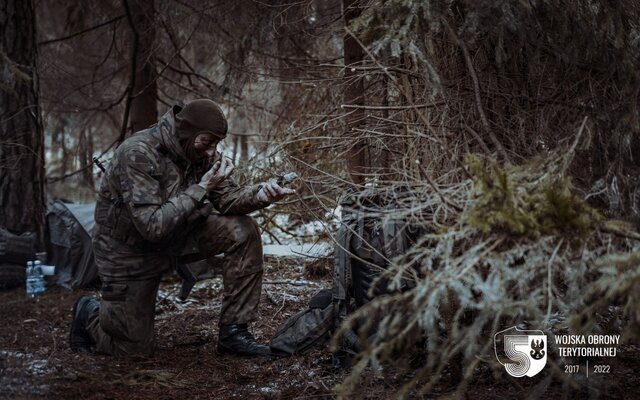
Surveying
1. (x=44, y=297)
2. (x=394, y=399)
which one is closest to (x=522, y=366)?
(x=394, y=399)

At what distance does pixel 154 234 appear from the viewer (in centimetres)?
403

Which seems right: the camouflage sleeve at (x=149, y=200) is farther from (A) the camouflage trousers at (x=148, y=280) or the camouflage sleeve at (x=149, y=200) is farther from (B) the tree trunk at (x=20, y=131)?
(B) the tree trunk at (x=20, y=131)

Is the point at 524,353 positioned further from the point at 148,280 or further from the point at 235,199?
the point at 148,280

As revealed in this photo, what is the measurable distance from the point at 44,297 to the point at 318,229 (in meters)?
2.43

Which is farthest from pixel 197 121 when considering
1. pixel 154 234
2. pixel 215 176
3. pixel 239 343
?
pixel 239 343

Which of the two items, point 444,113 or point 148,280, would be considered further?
point 148,280

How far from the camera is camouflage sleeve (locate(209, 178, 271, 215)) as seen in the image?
4367 mm

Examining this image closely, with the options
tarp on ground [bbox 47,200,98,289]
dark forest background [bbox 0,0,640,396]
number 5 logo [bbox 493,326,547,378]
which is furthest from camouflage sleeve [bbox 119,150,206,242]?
tarp on ground [bbox 47,200,98,289]

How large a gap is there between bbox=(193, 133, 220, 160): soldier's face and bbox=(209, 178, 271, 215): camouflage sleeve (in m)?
0.27

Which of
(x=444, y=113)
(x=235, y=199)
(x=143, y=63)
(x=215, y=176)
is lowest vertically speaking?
(x=235, y=199)

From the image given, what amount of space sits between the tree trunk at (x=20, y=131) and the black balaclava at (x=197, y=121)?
9.17 ft

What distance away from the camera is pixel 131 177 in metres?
4.08

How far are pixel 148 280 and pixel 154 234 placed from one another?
17.0 inches

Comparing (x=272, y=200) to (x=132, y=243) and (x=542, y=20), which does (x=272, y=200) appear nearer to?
(x=132, y=243)
